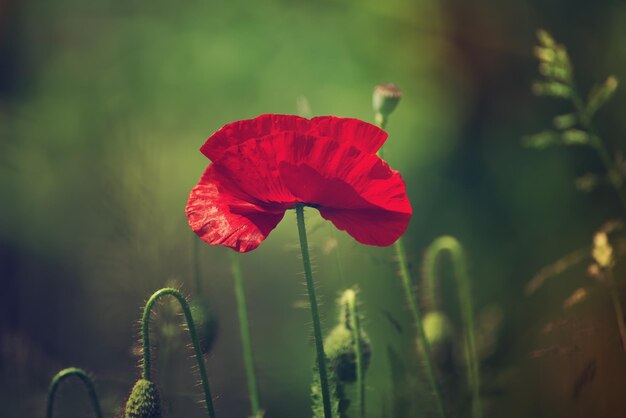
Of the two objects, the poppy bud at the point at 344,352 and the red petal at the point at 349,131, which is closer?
the red petal at the point at 349,131

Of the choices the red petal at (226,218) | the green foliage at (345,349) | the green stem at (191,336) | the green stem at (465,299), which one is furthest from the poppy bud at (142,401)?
the green stem at (465,299)

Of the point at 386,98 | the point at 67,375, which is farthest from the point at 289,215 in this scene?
the point at 67,375

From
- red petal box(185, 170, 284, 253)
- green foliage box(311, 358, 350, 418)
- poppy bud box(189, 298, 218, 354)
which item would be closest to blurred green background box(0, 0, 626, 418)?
poppy bud box(189, 298, 218, 354)

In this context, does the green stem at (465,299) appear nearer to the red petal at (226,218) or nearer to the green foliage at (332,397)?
the green foliage at (332,397)

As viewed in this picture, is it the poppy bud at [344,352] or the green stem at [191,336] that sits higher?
the green stem at [191,336]

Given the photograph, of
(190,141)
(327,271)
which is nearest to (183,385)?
(327,271)

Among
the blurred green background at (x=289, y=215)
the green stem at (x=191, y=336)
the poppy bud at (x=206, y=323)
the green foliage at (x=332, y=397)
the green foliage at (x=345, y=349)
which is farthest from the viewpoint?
the blurred green background at (x=289, y=215)

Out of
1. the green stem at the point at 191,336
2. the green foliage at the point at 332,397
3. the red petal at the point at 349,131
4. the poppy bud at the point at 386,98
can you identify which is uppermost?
the poppy bud at the point at 386,98
